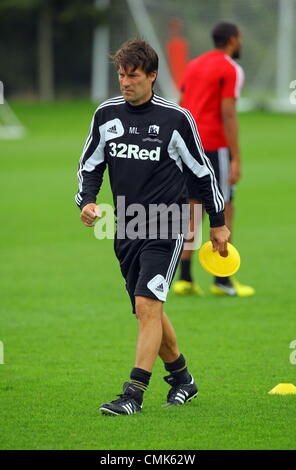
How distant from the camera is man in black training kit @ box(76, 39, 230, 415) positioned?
629 centimetres

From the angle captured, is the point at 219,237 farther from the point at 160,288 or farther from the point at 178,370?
the point at 178,370

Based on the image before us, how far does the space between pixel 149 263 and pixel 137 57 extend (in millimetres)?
1274

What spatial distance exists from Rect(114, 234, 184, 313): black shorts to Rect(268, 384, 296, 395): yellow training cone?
109 cm

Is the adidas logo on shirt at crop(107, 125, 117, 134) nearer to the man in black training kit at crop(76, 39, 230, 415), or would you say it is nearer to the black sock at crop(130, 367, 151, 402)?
the man in black training kit at crop(76, 39, 230, 415)

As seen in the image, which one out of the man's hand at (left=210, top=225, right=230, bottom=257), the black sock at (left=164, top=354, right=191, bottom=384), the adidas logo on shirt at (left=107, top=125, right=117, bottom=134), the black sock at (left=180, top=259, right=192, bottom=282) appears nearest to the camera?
the adidas logo on shirt at (left=107, top=125, right=117, bottom=134)

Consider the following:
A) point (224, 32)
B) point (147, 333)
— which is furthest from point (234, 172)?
point (147, 333)

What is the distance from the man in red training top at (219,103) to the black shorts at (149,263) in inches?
149

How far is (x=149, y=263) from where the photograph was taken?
20.9 feet

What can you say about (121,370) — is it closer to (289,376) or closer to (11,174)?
(289,376)

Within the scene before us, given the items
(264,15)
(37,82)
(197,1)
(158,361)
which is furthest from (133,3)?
(158,361)

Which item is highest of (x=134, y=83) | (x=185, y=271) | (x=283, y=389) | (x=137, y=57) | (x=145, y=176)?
(x=137, y=57)

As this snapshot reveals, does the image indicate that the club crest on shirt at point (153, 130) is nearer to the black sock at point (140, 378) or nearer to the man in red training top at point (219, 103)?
the black sock at point (140, 378)

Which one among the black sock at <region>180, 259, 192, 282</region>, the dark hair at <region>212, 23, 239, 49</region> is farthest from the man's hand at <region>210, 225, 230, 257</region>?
the dark hair at <region>212, 23, 239, 49</region>
